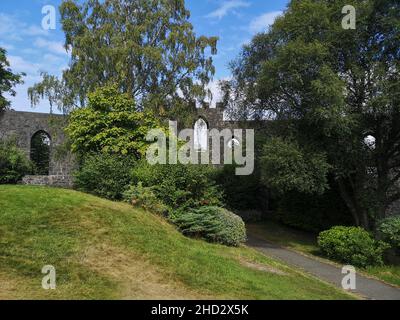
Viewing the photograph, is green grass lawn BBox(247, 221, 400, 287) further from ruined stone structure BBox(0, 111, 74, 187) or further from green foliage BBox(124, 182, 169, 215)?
ruined stone structure BBox(0, 111, 74, 187)

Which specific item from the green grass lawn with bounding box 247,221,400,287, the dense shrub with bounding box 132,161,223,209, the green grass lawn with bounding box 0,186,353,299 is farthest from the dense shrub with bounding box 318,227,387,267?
the dense shrub with bounding box 132,161,223,209

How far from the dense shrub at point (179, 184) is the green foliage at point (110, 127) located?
7.00ft

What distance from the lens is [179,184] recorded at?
16.1 m

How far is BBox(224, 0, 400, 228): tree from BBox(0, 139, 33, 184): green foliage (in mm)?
12881

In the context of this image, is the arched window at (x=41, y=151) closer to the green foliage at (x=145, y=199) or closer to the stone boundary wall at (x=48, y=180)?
the stone boundary wall at (x=48, y=180)

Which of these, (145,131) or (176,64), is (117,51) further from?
(145,131)

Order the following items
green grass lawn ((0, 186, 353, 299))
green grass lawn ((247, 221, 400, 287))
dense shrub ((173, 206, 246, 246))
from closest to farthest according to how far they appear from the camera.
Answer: green grass lawn ((0, 186, 353, 299)) → green grass lawn ((247, 221, 400, 287)) → dense shrub ((173, 206, 246, 246))

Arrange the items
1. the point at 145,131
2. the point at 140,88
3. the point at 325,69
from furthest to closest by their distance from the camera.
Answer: the point at 140,88
the point at 145,131
the point at 325,69

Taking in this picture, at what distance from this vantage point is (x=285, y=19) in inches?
682

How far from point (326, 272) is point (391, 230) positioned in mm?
3155

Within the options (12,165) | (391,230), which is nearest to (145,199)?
(391,230)

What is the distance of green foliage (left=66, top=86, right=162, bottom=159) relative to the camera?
18628 mm
